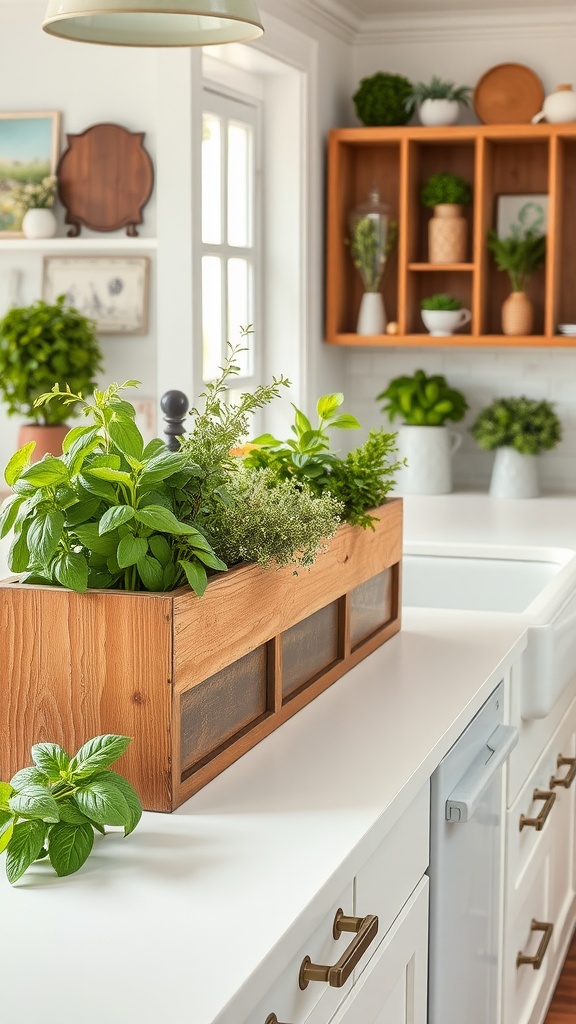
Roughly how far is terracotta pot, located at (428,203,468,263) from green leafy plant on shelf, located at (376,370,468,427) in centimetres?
37

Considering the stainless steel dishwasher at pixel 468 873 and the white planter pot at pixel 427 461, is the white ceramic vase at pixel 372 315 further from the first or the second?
the stainless steel dishwasher at pixel 468 873

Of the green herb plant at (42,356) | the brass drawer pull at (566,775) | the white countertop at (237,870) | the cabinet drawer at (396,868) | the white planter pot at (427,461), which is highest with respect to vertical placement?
the green herb plant at (42,356)

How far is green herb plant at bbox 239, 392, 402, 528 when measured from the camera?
5.41 feet

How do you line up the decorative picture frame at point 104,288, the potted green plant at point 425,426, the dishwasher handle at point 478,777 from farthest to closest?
the potted green plant at point 425,426 → the decorative picture frame at point 104,288 → the dishwasher handle at point 478,777

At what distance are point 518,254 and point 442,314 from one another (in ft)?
0.96

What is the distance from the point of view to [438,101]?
12.1 ft

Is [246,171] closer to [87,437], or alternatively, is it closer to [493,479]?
[493,479]

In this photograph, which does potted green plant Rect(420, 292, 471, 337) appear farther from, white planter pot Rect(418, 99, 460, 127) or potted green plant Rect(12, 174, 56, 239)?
potted green plant Rect(12, 174, 56, 239)

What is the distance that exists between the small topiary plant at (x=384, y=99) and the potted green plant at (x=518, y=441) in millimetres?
939

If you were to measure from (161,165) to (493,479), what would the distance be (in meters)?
1.46

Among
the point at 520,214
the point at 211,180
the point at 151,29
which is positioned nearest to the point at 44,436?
the point at 211,180

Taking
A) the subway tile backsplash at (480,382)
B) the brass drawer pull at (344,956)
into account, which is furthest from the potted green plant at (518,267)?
the brass drawer pull at (344,956)

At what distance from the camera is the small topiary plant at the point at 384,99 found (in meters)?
3.71

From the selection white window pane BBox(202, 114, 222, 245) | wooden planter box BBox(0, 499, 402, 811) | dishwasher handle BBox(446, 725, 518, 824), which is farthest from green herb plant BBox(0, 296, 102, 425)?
wooden planter box BBox(0, 499, 402, 811)
